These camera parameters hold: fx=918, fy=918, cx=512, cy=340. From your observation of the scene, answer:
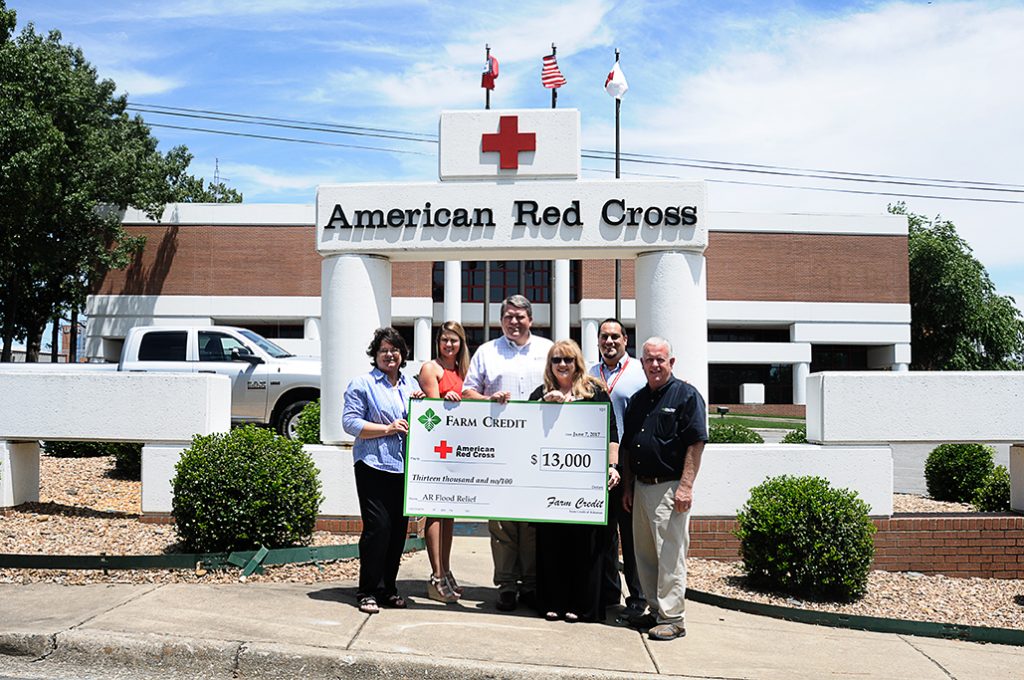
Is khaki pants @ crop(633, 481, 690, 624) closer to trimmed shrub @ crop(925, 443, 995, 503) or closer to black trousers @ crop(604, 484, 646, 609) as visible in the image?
black trousers @ crop(604, 484, 646, 609)

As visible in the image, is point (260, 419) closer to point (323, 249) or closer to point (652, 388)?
point (323, 249)

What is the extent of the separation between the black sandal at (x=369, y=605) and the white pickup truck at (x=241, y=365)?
768 cm

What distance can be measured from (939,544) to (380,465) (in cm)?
601

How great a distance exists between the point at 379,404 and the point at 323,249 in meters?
3.73

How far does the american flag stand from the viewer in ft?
79.0

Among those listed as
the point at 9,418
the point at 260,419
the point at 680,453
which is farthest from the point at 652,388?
the point at 260,419

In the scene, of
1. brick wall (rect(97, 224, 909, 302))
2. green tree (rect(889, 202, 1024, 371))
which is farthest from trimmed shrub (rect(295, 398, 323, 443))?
green tree (rect(889, 202, 1024, 371))

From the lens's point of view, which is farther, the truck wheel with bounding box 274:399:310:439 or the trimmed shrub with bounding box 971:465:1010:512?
the truck wheel with bounding box 274:399:310:439

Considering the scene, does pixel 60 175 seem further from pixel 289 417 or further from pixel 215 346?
pixel 289 417

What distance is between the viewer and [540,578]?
6488 mm

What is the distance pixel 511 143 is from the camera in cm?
968

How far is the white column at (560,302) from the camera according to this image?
37.4m

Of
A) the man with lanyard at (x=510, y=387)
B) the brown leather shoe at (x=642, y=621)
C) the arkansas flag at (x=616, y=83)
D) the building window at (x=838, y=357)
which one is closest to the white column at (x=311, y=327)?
the arkansas flag at (x=616, y=83)

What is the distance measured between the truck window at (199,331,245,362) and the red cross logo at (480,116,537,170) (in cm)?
660
